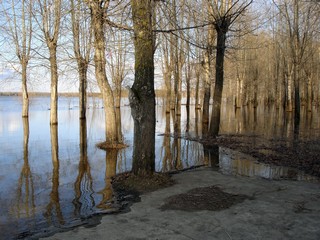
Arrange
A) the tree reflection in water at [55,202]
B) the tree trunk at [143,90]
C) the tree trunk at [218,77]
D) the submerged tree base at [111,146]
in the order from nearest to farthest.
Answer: the tree reflection in water at [55,202]
the tree trunk at [143,90]
the submerged tree base at [111,146]
the tree trunk at [218,77]

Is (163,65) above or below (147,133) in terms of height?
above

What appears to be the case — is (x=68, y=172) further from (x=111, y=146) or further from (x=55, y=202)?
(x=111, y=146)

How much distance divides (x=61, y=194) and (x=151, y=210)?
2275 millimetres

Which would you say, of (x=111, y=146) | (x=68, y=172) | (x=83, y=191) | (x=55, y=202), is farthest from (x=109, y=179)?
(x=111, y=146)

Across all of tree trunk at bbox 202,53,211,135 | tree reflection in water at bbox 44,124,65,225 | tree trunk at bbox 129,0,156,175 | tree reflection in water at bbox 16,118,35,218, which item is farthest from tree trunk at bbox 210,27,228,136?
tree reflection in water at bbox 16,118,35,218

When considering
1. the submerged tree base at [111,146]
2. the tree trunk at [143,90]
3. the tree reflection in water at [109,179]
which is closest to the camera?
the tree reflection in water at [109,179]

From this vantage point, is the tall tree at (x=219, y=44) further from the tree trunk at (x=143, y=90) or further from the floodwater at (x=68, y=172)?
the tree trunk at (x=143, y=90)

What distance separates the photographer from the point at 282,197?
5.58 meters

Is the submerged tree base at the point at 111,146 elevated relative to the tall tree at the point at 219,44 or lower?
lower

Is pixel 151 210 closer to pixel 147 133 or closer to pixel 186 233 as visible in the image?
pixel 186 233

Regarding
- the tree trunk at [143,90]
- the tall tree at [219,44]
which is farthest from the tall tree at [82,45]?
the tall tree at [219,44]

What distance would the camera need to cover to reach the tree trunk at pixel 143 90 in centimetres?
647

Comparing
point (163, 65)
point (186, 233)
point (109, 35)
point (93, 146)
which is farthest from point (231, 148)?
point (163, 65)

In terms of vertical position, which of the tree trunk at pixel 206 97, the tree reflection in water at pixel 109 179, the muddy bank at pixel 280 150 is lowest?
the tree reflection in water at pixel 109 179
